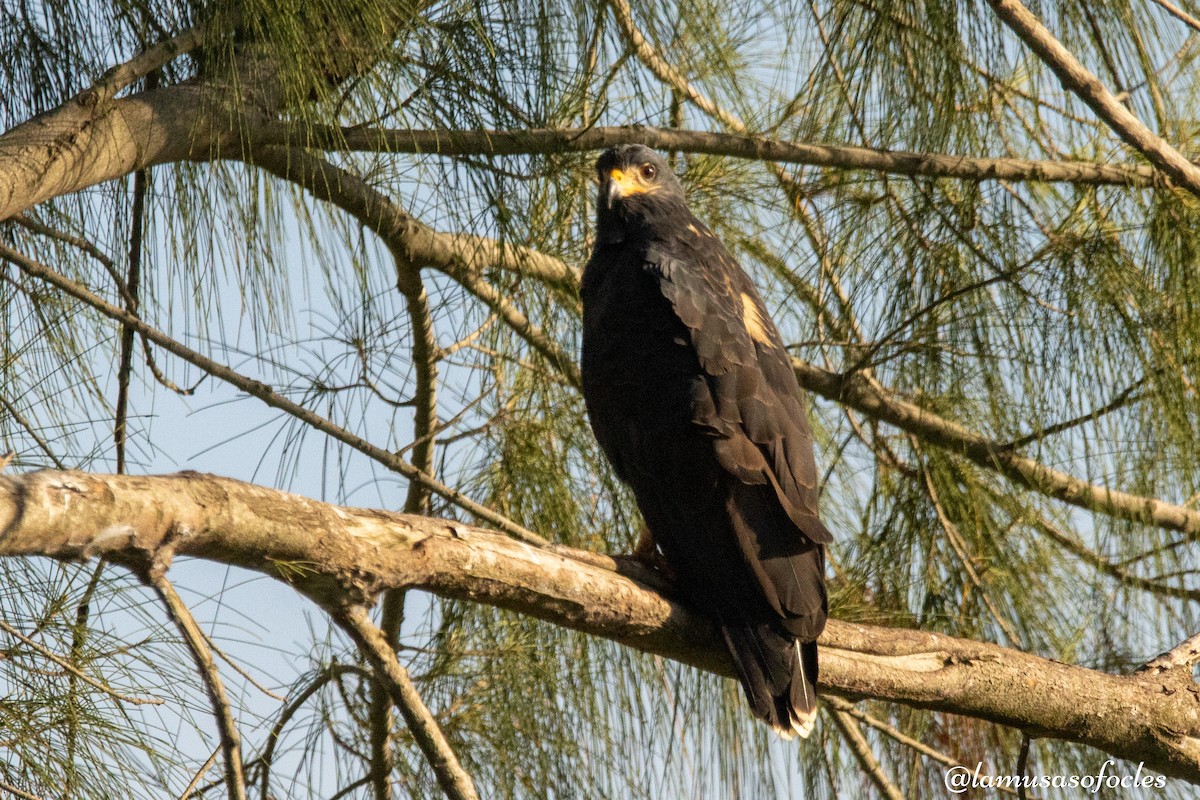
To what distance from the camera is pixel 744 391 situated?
2.78 metres

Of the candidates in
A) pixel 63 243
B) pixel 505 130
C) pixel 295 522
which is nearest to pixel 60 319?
pixel 63 243

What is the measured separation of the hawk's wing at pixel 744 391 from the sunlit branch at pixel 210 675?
1301mm

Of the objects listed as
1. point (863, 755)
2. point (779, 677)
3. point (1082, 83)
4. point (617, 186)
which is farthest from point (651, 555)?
point (1082, 83)

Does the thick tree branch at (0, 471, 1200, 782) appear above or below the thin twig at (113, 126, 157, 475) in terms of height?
below

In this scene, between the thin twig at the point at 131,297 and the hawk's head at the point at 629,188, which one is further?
the hawk's head at the point at 629,188

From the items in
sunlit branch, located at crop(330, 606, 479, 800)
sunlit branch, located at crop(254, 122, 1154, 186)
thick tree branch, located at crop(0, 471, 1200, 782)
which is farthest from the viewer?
sunlit branch, located at crop(254, 122, 1154, 186)

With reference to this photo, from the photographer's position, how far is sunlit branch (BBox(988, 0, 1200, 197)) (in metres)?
2.59

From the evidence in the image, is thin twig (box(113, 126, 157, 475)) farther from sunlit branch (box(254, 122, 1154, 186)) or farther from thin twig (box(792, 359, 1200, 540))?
thin twig (box(792, 359, 1200, 540))

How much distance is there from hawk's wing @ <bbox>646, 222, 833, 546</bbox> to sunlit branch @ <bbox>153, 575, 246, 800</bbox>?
1301 mm

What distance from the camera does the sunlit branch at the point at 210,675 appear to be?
5.43 feet

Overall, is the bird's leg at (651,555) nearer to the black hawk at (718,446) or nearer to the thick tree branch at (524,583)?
the black hawk at (718,446)

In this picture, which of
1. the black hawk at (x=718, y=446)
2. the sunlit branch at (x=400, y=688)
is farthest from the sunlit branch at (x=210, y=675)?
the black hawk at (x=718, y=446)

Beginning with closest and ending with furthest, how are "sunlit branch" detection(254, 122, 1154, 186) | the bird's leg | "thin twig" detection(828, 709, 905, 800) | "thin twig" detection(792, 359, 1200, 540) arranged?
the bird's leg, "sunlit branch" detection(254, 122, 1154, 186), "thin twig" detection(828, 709, 905, 800), "thin twig" detection(792, 359, 1200, 540)

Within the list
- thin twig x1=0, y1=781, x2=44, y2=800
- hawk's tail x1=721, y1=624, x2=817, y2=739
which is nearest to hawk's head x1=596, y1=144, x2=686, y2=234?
hawk's tail x1=721, y1=624, x2=817, y2=739
